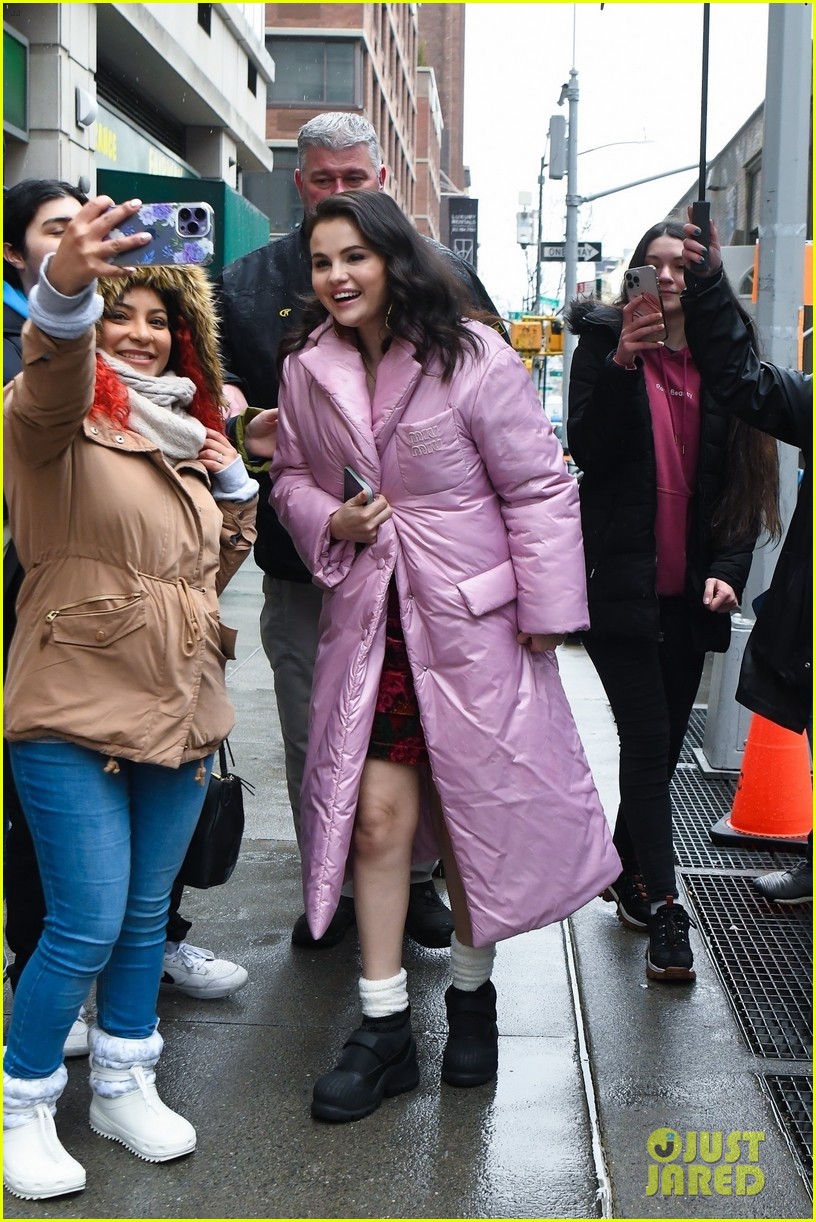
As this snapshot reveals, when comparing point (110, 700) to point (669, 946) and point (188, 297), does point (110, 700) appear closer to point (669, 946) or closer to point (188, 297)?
point (188, 297)

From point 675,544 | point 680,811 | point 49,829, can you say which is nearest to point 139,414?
point 49,829

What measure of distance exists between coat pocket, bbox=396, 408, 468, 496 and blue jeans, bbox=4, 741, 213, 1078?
0.89m

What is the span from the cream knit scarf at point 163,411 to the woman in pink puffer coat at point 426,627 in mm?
407

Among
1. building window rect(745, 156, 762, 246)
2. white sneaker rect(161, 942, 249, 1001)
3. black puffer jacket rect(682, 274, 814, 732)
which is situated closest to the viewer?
black puffer jacket rect(682, 274, 814, 732)

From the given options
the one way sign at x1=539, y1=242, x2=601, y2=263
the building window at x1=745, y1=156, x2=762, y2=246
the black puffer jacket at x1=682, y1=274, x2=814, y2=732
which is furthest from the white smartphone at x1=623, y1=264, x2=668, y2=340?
the one way sign at x1=539, y1=242, x2=601, y2=263

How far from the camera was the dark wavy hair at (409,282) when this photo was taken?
3.30 meters

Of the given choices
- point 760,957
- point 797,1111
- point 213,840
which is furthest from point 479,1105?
point 760,957

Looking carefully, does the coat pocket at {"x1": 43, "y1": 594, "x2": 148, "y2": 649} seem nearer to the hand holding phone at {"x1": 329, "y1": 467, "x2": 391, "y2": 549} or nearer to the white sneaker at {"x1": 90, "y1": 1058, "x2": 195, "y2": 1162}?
the hand holding phone at {"x1": 329, "y1": 467, "x2": 391, "y2": 549}

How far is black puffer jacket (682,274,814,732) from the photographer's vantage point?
3115mm

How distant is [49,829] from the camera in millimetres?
2844

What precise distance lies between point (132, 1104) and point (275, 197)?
2826cm

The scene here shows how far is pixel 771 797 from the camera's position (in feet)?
17.9

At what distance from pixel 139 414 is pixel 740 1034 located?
7.47ft

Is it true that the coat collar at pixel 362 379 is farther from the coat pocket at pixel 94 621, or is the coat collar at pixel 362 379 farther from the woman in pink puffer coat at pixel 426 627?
the coat pocket at pixel 94 621
